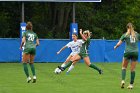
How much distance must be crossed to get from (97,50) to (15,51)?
4975mm

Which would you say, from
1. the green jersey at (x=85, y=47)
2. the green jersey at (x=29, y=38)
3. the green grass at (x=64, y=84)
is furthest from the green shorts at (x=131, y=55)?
the green jersey at (x=85, y=47)

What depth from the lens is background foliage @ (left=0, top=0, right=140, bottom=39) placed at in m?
40.9

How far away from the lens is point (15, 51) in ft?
107

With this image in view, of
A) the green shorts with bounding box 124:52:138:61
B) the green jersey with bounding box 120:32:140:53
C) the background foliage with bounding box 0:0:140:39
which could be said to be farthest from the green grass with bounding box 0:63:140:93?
the background foliage with bounding box 0:0:140:39

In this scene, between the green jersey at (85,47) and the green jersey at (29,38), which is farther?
the green jersey at (85,47)

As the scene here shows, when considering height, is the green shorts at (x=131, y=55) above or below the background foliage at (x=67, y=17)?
above

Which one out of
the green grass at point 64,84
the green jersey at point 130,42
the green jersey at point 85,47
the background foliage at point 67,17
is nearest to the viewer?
the green grass at point 64,84

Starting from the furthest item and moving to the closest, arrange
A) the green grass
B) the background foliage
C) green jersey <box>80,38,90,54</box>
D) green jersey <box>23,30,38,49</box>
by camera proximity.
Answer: the background foliage, green jersey <box>80,38,90,54</box>, green jersey <box>23,30,38,49</box>, the green grass

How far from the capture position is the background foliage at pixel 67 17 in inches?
1609

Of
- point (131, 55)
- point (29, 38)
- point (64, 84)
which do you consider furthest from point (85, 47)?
point (131, 55)

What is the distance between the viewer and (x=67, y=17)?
42438 mm

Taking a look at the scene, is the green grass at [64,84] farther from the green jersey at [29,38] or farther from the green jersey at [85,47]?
the green jersey at [29,38]

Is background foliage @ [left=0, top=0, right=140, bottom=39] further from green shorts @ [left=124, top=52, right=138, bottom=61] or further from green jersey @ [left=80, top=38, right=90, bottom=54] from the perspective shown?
green shorts @ [left=124, top=52, right=138, bottom=61]

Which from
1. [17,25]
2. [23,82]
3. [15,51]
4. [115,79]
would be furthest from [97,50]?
[23,82]
